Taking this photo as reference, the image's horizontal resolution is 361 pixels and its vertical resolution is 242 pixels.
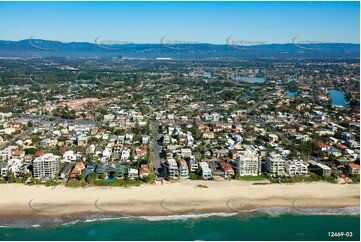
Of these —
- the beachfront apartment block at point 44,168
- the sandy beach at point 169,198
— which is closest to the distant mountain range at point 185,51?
the beachfront apartment block at point 44,168

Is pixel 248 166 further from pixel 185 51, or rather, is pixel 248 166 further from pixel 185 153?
pixel 185 51

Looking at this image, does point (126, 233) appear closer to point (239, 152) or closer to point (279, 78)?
point (239, 152)

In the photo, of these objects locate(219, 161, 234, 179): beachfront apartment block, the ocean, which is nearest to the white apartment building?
locate(219, 161, 234, 179): beachfront apartment block

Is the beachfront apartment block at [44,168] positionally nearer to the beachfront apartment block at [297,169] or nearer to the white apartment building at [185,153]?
the white apartment building at [185,153]

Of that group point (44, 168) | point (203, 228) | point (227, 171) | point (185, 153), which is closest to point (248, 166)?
point (227, 171)

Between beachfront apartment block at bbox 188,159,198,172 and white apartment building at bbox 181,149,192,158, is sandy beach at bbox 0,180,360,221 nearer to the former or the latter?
beachfront apartment block at bbox 188,159,198,172

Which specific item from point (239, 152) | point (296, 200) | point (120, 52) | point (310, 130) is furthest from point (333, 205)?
point (120, 52)
